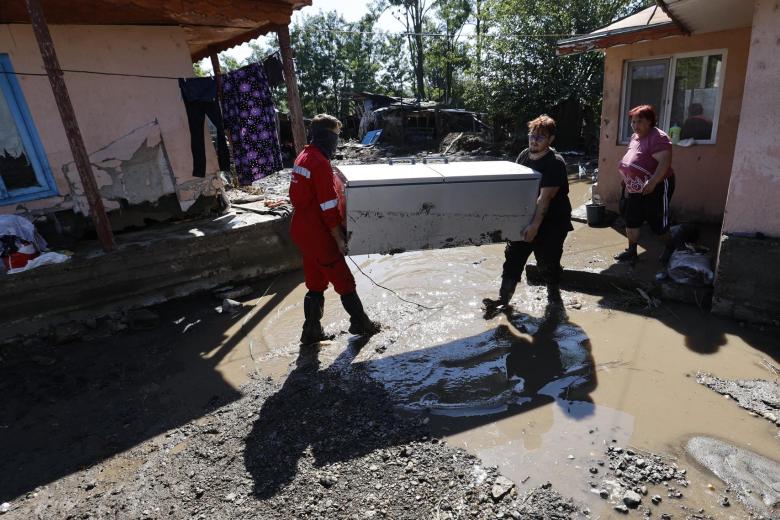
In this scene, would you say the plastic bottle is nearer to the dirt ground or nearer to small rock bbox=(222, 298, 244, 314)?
the dirt ground

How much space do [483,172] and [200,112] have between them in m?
4.15

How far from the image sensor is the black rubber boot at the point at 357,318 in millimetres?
4008

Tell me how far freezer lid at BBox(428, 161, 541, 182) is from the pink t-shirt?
1615 mm

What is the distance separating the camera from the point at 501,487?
96.0 inches

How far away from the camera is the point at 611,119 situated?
688 centimetres

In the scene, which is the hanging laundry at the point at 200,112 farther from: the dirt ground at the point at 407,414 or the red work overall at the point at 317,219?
the red work overall at the point at 317,219

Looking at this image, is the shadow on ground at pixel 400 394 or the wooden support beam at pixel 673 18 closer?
the shadow on ground at pixel 400 394

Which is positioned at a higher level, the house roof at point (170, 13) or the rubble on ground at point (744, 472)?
the house roof at point (170, 13)

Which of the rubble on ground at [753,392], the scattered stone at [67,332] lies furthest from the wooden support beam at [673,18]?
the scattered stone at [67,332]

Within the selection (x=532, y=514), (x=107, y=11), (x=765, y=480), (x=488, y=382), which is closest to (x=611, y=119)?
(x=488, y=382)

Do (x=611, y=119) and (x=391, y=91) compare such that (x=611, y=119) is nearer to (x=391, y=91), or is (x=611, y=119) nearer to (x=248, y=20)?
(x=248, y=20)

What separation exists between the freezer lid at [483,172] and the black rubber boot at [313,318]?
4.93 ft

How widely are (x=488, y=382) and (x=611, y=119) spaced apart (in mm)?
5288

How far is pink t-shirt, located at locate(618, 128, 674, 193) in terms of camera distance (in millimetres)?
4480
